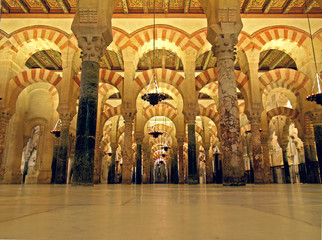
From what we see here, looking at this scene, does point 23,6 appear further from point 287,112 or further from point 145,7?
point 287,112

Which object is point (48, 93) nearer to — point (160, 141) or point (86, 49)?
point (86, 49)

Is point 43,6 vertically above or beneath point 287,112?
above

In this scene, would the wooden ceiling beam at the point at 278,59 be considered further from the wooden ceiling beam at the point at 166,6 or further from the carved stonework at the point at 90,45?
the carved stonework at the point at 90,45

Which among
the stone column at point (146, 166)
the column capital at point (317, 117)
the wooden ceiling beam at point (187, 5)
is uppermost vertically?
the wooden ceiling beam at point (187, 5)

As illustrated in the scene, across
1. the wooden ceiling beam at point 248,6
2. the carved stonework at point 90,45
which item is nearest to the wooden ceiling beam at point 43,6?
the carved stonework at point 90,45

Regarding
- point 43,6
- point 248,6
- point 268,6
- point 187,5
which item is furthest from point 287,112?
point 43,6

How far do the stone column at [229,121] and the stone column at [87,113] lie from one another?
6.86ft

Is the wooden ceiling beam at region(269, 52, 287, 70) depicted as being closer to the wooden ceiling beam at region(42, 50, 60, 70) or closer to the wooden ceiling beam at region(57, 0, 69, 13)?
the wooden ceiling beam at region(57, 0, 69, 13)

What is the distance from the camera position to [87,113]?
4.12 meters

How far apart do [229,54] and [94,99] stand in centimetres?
237

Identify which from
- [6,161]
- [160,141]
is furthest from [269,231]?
[160,141]

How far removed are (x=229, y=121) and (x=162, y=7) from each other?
17.5ft

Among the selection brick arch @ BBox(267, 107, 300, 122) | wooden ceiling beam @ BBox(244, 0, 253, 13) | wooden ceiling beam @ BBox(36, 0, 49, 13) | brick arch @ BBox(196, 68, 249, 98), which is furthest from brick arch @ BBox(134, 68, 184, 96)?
brick arch @ BBox(267, 107, 300, 122)

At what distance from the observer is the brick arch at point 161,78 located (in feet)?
24.9
